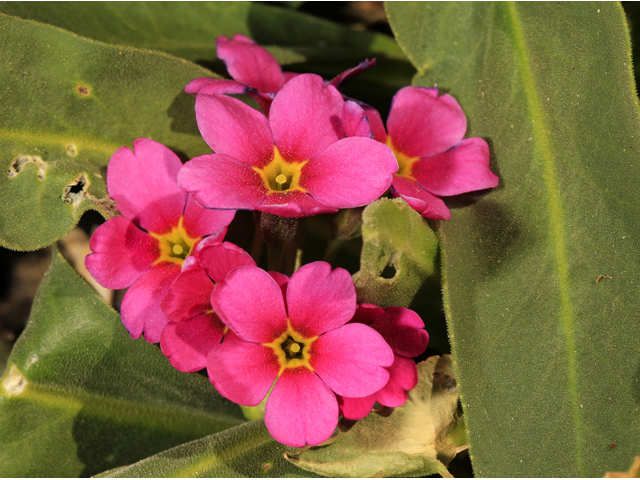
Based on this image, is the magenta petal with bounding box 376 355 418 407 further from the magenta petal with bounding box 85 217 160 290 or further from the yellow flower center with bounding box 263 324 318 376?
the magenta petal with bounding box 85 217 160 290

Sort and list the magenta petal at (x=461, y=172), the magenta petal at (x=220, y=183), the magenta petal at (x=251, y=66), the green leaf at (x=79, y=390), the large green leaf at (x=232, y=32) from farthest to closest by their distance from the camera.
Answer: the large green leaf at (x=232, y=32)
the green leaf at (x=79, y=390)
the magenta petal at (x=251, y=66)
the magenta petal at (x=461, y=172)
the magenta petal at (x=220, y=183)

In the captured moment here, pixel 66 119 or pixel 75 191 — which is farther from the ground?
Answer: pixel 66 119

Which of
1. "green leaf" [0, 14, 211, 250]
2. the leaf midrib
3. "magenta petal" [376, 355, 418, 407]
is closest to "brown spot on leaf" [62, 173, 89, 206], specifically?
"green leaf" [0, 14, 211, 250]

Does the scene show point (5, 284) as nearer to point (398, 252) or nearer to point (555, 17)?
point (398, 252)

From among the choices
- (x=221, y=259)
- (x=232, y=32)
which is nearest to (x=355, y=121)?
(x=221, y=259)

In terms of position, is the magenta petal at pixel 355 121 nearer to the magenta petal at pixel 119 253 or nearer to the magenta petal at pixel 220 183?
the magenta petal at pixel 220 183

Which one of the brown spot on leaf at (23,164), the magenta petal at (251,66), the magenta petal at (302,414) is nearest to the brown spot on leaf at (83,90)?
the brown spot on leaf at (23,164)

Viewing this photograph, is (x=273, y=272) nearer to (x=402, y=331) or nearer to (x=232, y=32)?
(x=402, y=331)
